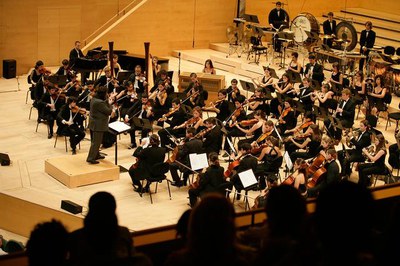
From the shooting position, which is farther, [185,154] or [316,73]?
[316,73]

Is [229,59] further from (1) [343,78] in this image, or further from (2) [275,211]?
(2) [275,211]

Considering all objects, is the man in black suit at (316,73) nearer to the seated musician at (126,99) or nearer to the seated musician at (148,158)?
the seated musician at (126,99)

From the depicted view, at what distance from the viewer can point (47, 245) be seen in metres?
3.37

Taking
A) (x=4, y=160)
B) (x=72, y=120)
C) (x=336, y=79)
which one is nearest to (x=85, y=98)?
(x=72, y=120)

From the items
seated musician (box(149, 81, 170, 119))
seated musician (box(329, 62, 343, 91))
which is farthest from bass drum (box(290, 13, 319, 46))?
seated musician (box(149, 81, 170, 119))

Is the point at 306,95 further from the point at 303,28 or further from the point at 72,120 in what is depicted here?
the point at 72,120

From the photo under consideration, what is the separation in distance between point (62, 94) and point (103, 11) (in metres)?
7.47

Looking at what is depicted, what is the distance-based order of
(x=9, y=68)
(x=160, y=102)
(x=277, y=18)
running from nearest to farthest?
1. (x=160, y=102)
2. (x=9, y=68)
3. (x=277, y=18)

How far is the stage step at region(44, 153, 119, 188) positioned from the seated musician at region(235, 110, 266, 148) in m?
2.62

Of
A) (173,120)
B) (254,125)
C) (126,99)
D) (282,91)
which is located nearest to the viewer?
(254,125)

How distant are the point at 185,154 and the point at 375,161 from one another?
3198 mm

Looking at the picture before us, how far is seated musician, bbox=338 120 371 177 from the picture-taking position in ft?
41.5

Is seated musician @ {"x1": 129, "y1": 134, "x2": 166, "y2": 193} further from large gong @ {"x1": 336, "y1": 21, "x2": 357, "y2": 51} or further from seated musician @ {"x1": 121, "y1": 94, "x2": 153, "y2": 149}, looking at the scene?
large gong @ {"x1": 336, "y1": 21, "x2": 357, "y2": 51}

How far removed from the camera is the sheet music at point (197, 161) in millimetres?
12031
